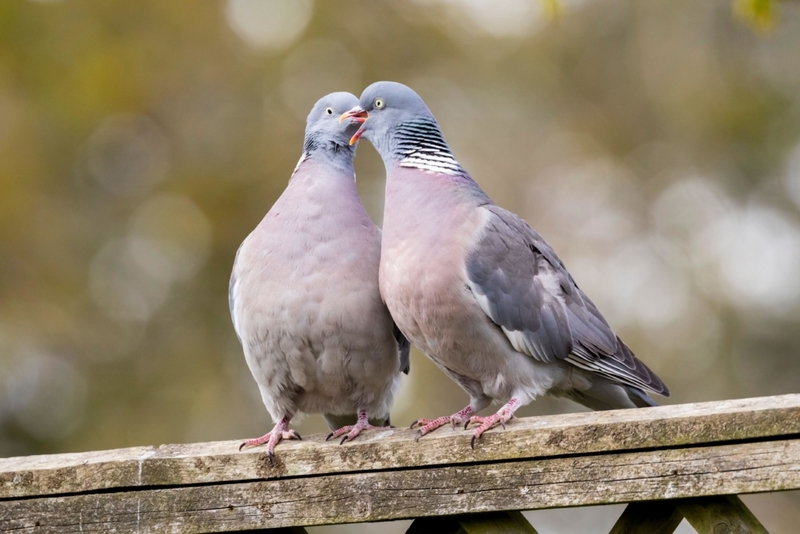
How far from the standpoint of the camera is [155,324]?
29.5ft

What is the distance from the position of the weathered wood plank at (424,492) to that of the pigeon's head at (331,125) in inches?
67.9

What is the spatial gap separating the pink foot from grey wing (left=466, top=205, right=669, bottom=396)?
30 centimetres

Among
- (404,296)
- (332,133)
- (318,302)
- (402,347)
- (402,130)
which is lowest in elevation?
(402,347)

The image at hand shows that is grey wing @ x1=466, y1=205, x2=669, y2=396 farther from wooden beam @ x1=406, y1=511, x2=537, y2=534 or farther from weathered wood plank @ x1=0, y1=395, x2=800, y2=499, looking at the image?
wooden beam @ x1=406, y1=511, x2=537, y2=534

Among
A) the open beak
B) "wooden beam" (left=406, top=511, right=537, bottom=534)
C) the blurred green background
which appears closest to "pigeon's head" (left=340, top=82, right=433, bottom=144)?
the open beak

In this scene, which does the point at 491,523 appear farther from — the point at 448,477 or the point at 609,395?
the point at 609,395

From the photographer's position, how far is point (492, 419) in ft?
9.04

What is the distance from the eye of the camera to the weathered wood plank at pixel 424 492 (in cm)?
215

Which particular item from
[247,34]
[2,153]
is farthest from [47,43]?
[247,34]

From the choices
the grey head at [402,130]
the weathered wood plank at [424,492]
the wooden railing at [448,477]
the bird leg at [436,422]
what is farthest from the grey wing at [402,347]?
the weathered wood plank at [424,492]

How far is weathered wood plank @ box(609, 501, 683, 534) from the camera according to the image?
2.25 meters

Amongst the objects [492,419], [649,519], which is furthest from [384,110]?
[649,519]

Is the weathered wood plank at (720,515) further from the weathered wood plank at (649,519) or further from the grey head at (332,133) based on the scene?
the grey head at (332,133)

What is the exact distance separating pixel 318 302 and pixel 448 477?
121 centimetres
